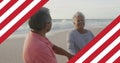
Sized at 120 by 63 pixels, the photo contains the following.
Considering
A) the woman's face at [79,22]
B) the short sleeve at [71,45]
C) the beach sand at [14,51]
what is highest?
the woman's face at [79,22]

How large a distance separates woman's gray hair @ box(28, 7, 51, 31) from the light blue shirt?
1530 mm

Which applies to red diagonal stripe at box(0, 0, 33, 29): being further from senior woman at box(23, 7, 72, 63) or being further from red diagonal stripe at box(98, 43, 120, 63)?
senior woman at box(23, 7, 72, 63)

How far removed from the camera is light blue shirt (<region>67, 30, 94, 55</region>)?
14.5ft

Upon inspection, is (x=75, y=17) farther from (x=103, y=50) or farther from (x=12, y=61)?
(x=12, y=61)

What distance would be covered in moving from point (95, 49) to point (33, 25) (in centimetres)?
356

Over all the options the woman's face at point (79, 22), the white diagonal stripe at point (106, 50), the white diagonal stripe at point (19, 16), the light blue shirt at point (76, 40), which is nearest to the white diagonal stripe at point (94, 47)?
the white diagonal stripe at point (106, 50)

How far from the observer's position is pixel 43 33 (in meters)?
2.95

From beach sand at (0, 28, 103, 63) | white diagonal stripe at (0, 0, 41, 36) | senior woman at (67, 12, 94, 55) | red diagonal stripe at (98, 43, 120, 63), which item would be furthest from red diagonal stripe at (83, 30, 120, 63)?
white diagonal stripe at (0, 0, 41, 36)

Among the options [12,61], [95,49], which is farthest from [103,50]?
[12,61]

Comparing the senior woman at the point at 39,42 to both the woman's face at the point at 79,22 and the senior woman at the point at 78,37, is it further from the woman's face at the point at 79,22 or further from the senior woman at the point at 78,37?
the woman's face at the point at 79,22

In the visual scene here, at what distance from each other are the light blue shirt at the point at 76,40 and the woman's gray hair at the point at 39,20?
1.53 meters

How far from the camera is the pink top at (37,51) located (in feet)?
9.25

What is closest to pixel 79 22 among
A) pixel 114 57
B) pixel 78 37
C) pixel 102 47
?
pixel 78 37
